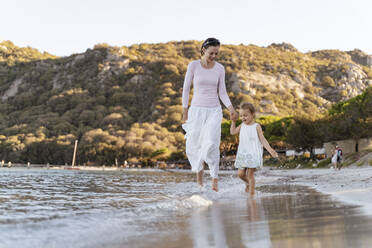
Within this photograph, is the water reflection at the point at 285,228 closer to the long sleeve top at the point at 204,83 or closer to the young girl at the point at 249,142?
the young girl at the point at 249,142

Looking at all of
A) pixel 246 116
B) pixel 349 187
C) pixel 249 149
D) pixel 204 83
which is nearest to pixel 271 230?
pixel 249 149

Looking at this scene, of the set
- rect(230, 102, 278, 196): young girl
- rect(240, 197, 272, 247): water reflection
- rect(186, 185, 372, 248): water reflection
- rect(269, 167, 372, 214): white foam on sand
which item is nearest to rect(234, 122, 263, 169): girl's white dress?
rect(230, 102, 278, 196): young girl

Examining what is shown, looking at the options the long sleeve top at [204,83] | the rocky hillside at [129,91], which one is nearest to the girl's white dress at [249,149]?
the long sleeve top at [204,83]

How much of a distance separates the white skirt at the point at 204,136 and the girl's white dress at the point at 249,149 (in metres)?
0.36

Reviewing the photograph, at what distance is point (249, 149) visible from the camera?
4941mm

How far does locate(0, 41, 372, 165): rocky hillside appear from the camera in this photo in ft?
235

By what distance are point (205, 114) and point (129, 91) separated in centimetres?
9519

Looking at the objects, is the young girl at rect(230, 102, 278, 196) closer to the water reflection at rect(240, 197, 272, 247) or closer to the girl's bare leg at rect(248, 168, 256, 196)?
the girl's bare leg at rect(248, 168, 256, 196)

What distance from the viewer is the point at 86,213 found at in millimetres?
3115

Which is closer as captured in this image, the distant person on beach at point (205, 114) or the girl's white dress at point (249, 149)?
the girl's white dress at point (249, 149)

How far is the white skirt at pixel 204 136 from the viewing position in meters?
5.07

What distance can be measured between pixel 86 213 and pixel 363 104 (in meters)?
27.0

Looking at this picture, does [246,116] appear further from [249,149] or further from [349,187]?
[349,187]

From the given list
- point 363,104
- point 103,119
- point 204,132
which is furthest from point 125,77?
point 204,132
